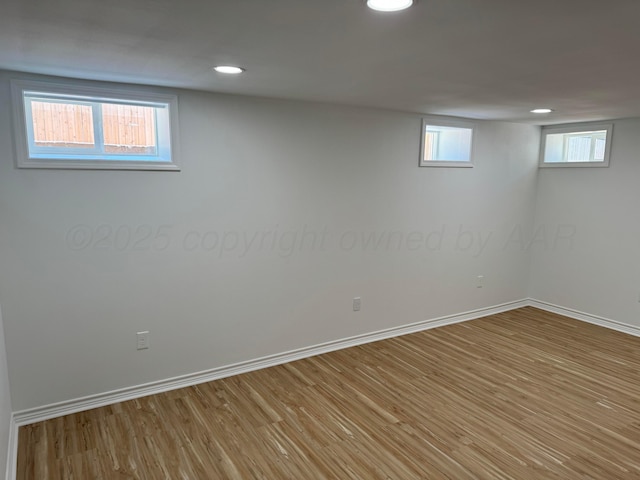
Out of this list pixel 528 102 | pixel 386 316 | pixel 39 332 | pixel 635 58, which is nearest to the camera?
pixel 635 58

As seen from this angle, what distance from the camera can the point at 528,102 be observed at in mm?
3324

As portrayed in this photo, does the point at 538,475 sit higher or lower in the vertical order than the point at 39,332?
lower

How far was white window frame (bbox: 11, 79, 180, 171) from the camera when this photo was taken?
2596mm

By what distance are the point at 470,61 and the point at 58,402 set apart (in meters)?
3.34

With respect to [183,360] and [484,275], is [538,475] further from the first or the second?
[484,275]

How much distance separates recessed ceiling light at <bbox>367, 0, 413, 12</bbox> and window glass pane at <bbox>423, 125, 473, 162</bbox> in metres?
3.13

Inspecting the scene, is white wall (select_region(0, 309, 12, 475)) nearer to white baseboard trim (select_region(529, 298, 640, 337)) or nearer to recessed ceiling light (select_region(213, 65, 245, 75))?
recessed ceiling light (select_region(213, 65, 245, 75))

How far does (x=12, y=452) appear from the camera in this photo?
2432mm

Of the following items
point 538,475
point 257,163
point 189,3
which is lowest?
point 538,475

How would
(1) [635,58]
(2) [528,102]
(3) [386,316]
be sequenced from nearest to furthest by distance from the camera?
1. (1) [635,58]
2. (2) [528,102]
3. (3) [386,316]

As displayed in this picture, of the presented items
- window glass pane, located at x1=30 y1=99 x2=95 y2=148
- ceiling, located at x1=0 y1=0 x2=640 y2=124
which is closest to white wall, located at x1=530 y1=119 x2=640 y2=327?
ceiling, located at x1=0 y1=0 x2=640 y2=124

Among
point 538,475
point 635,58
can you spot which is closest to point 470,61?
point 635,58

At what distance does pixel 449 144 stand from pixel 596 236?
197 centimetres

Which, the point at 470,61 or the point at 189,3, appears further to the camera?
the point at 470,61
